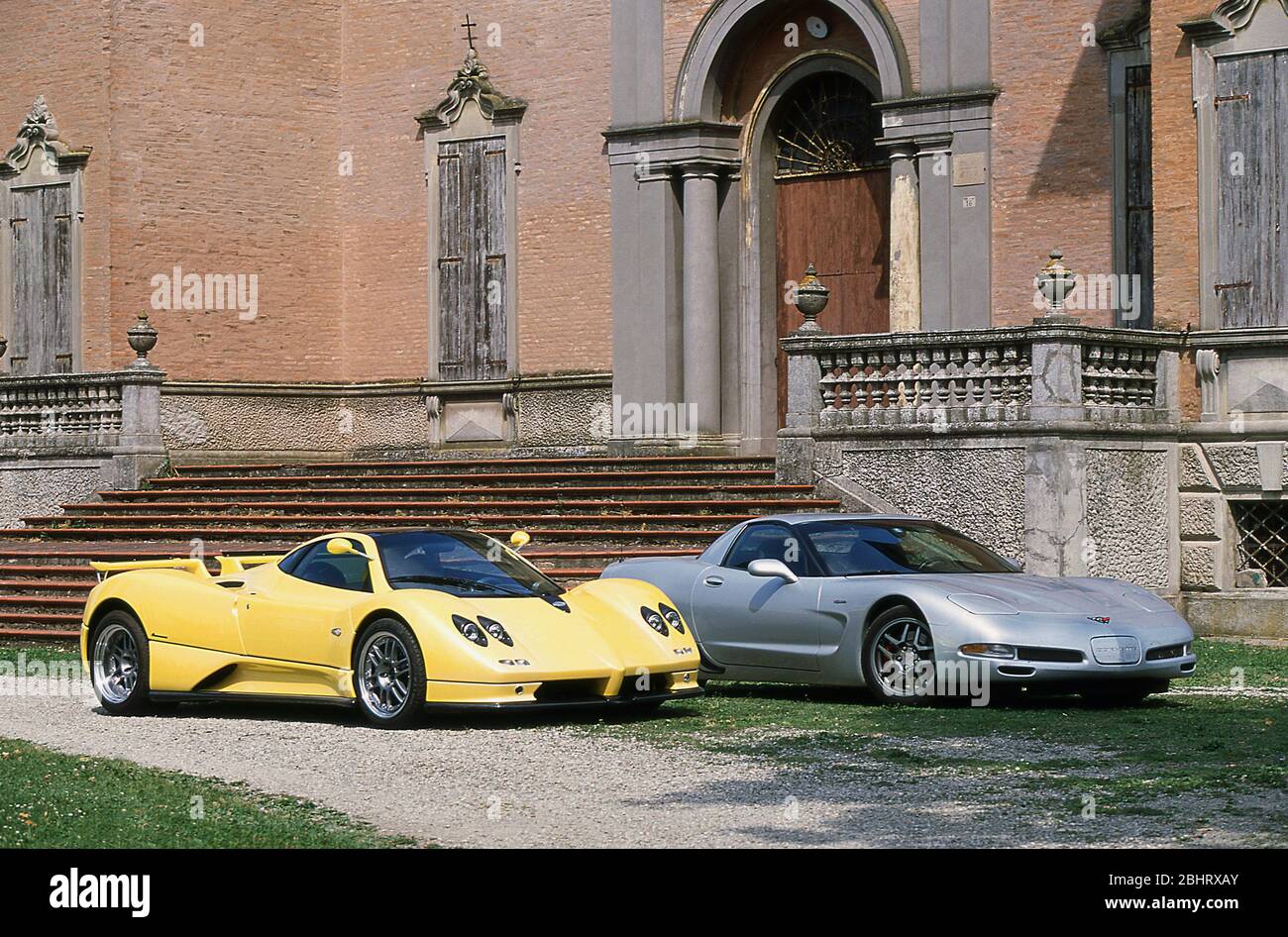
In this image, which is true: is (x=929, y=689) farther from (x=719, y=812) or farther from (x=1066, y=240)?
(x=1066, y=240)

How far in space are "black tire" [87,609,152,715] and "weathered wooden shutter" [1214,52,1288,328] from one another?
10285 millimetres

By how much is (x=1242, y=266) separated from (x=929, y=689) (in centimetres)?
775

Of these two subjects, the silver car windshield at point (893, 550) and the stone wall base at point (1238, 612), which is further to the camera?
the stone wall base at point (1238, 612)

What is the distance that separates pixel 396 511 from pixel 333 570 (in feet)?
30.8

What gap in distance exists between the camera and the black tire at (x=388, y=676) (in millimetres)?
11766

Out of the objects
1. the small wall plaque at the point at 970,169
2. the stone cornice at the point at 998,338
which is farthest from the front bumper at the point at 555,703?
the small wall plaque at the point at 970,169

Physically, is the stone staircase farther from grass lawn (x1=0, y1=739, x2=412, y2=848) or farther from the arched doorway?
grass lawn (x1=0, y1=739, x2=412, y2=848)

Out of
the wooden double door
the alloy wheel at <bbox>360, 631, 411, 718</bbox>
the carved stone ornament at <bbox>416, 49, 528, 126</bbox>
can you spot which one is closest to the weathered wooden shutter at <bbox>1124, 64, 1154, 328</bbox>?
the wooden double door

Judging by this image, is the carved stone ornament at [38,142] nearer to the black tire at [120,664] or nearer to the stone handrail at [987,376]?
the stone handrail at [987,376]

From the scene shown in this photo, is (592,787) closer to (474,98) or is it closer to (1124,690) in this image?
(1124,690)

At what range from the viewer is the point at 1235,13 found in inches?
729

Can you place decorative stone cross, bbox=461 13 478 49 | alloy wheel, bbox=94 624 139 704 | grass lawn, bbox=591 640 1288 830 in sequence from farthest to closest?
decorative stone cross, bbox=461 13 478 49, alloy wheel, bbox=94 624 139 704, grass lawn, bbox=591 640 1288 830

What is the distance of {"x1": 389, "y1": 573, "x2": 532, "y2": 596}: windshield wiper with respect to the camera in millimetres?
12391

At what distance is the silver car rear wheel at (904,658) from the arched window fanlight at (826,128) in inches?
462
